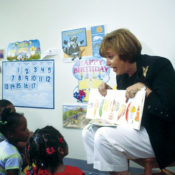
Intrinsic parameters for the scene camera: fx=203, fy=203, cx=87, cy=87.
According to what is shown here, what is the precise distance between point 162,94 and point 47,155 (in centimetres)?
56

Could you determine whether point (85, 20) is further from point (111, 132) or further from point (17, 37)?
point (111, 132)

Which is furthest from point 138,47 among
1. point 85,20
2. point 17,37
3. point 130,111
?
point 17,37

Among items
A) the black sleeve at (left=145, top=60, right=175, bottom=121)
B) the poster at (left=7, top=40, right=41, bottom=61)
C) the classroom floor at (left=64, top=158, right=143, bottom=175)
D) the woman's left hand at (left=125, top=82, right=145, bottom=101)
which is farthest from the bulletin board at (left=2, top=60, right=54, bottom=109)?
the black sleeve at (left=145, top=60, right=175, bottom=121)

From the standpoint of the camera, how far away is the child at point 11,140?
3.51 feet

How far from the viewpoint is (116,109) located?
112 centimetres

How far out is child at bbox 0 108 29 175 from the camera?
42.1 inches

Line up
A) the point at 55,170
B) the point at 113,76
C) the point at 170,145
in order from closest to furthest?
the point at 55,170
the point at 170,145
the point at 113,76

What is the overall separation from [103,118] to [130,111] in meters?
0.19

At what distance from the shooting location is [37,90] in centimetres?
194

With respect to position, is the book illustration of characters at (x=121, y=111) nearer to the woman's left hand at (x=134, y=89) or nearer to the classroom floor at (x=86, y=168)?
the woman's left hand at (x=134, y=89)

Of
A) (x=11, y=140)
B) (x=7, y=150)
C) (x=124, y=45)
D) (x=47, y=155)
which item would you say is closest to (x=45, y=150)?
(x=47, y=155)

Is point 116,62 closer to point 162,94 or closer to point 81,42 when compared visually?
point 162,94

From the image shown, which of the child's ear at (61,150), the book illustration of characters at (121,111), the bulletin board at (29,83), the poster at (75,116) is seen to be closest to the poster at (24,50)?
the bulletin board at (29,83)

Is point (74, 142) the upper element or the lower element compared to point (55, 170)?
lower
